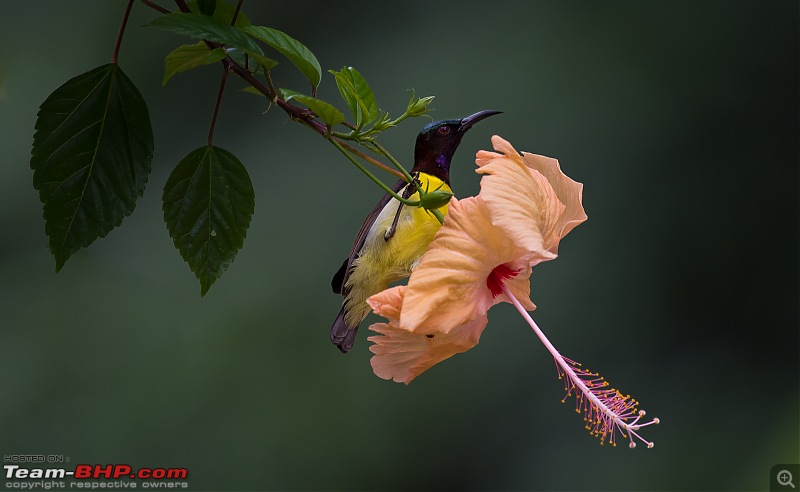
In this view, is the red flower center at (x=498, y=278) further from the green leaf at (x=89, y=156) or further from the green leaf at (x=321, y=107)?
the green leaf at (x=89, y=156)

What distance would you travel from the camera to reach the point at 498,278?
2.62ft

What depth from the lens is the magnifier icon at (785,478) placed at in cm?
250

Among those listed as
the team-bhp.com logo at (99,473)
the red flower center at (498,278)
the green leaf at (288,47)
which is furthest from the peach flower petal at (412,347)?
the team-bhp.com logo at (99,473)

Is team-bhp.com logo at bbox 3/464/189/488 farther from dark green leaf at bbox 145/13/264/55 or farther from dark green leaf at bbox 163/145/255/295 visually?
dark green leaf at bbox 145/13/264/55

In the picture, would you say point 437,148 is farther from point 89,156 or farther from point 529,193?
point 89,156

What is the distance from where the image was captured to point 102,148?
2.64 feet

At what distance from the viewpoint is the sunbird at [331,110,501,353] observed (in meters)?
0.94

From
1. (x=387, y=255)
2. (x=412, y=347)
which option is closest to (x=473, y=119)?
(x=387, y=255)

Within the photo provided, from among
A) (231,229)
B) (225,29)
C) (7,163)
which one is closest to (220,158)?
(231,229)

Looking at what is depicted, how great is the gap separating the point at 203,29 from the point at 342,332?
15.7 inches

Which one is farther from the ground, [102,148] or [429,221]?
[102,148]

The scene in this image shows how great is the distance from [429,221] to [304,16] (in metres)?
2.34

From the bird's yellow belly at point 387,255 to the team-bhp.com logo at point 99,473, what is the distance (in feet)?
5.03

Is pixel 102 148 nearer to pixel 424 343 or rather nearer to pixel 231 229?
pixel 231 229
